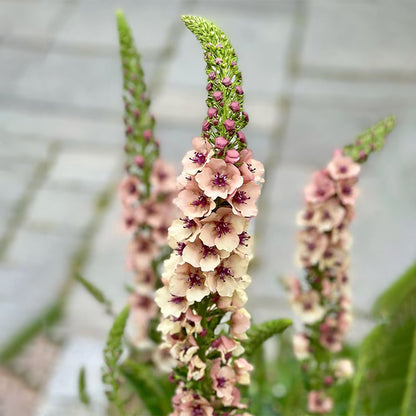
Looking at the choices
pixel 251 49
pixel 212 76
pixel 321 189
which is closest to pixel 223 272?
pixel 212 76

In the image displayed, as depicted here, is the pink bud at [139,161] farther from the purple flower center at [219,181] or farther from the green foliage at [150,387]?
the purple flower center at [219,181]

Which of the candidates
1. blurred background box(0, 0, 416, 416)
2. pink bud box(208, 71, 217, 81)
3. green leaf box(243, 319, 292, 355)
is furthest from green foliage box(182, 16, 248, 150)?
blurred background box(0, 0, 416, 416)

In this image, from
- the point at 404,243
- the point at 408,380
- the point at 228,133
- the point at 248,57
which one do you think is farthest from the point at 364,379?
the point at 248,57

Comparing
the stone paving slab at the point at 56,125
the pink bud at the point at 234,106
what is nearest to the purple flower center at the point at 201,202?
the pink bud at the point at 234,106

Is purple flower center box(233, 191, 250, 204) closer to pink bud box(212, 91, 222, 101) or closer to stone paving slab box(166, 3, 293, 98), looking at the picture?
pink bud box(212, 91, 222, 101)

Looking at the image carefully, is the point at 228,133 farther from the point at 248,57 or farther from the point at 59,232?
the point at 248,57

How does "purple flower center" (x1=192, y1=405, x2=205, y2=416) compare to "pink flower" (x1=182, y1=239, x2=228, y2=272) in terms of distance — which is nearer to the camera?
"pink flower" (x1=182, y1=239, x2=228, y2=272)

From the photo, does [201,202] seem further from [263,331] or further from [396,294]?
[396,294]
